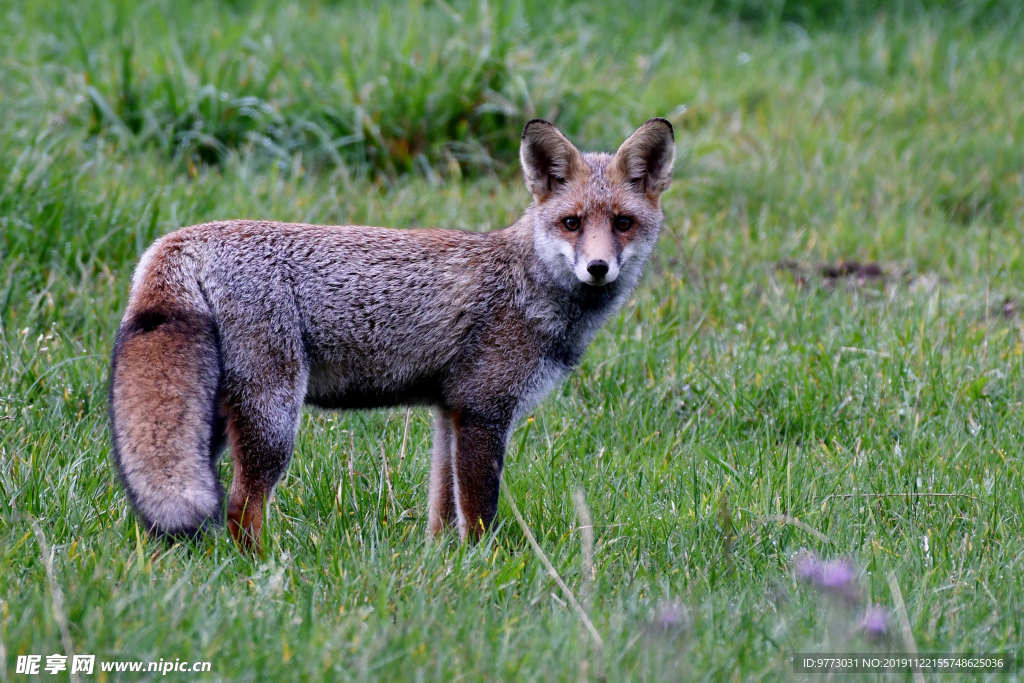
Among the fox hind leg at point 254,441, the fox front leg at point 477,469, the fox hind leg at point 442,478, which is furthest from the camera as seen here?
the fox hind leg at point 442,478

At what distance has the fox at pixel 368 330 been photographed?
12.1 ft

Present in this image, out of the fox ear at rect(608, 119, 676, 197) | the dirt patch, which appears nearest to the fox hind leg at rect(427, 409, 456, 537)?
the fox ear at rect(608, 119, 676, 197)

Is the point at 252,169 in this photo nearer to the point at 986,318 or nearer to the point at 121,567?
the point at 121,567

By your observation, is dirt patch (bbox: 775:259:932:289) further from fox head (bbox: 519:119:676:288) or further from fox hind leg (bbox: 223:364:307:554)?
fox hind leg (bbox: 223:364:307:554)

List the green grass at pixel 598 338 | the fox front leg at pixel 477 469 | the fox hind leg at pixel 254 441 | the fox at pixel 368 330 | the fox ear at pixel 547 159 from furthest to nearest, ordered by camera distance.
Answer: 1. the fox ear at pixel 547 159
2. the fox front leg at pixel 477 469
3. the fox hind leg at pixel 254 441
4. the fox at pixel 368 330
5. the green grass at pixel 598 338

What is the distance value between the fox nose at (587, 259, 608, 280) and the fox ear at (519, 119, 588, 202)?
0.66 meters

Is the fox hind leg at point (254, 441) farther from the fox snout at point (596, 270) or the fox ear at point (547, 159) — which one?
the fox ear at point (547, 159)

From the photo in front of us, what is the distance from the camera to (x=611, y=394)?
562cm

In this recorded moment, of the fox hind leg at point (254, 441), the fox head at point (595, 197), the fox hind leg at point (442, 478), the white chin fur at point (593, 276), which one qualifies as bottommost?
the fox hind leg at point (442, 478)

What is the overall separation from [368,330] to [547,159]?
126cm

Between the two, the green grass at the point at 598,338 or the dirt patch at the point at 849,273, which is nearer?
the green grass at the point at 598,338

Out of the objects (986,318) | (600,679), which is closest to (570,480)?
(600,679)

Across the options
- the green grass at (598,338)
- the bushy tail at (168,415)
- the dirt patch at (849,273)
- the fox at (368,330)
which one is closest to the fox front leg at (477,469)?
the fox at (368,330)

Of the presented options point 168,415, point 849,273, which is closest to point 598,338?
point 849,273
